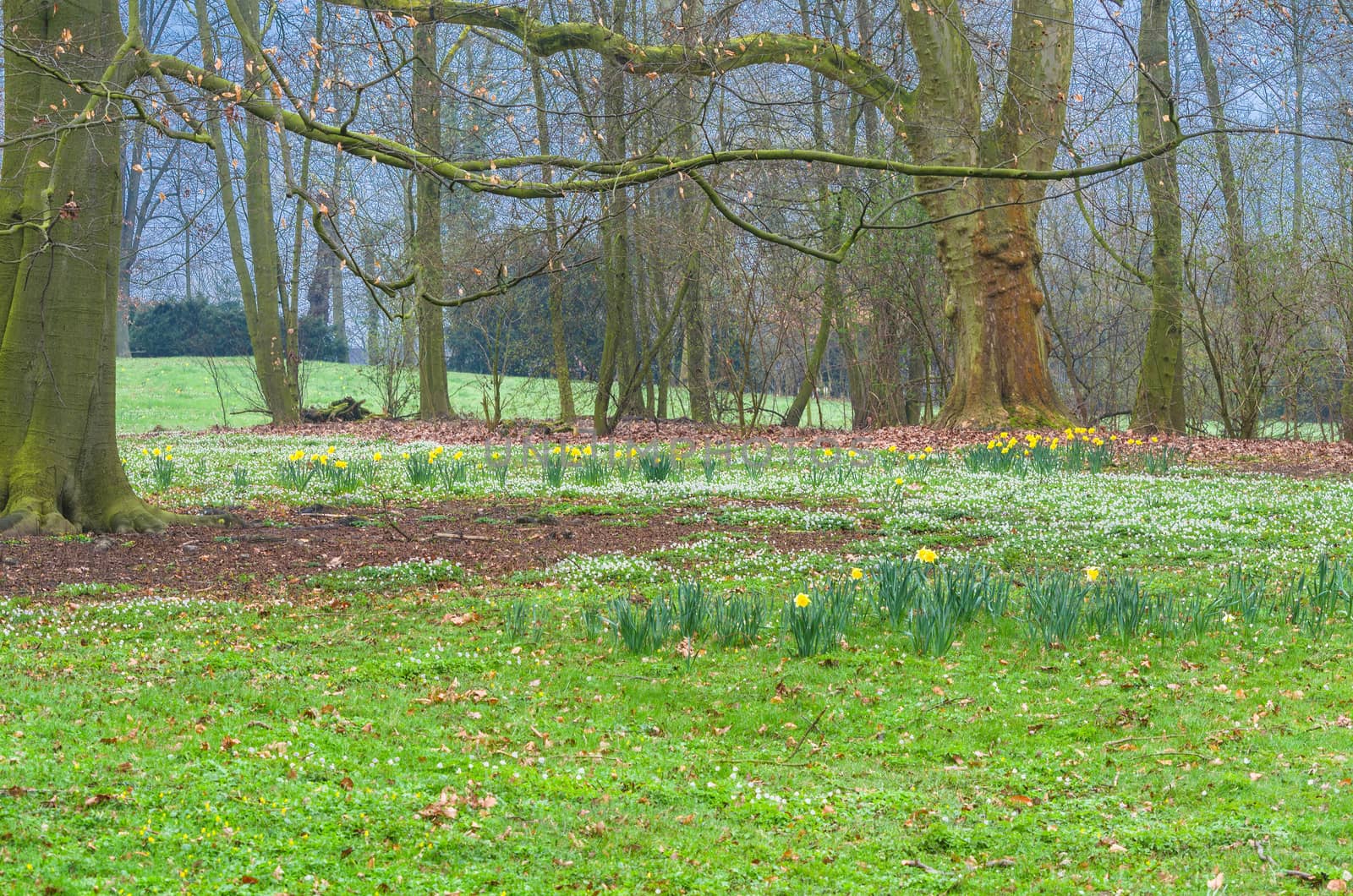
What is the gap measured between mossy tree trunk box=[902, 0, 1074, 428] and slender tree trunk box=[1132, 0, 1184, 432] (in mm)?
2461

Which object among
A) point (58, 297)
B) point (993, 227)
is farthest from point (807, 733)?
point (993, 227)

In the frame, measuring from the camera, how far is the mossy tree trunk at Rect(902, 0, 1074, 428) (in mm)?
16531

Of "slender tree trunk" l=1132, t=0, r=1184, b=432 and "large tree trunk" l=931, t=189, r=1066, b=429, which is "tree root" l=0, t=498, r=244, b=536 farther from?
"slender tree trunk" l=1132, t=0, r=1184, b=432

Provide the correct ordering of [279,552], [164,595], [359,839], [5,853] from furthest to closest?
[279,552]
[164,595]
[359,839]
[5,853]

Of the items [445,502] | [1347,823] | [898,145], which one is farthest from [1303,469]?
[1347,823]

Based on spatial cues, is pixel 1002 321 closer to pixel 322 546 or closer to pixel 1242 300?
pixel 1242 300

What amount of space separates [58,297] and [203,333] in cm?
3417

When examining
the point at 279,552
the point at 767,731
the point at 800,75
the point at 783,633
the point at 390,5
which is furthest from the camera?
the point at 800,75

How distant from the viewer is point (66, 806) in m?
3.61

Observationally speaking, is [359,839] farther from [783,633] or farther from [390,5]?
[390,5]

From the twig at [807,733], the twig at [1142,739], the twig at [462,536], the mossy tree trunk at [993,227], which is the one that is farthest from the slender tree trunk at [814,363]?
the twig at [1142,739]

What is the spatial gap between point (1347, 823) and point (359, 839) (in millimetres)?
3344

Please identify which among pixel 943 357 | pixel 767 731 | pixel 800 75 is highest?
pixel 800 75

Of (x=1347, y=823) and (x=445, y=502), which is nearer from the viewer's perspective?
(x=1347, y=823)
